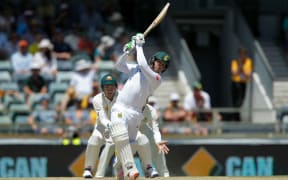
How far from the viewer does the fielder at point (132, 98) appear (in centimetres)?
1144

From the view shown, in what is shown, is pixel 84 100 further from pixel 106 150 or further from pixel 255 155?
pixel 106 150

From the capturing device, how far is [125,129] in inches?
453

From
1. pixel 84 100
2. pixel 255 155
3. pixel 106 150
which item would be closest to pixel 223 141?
pixel 255 155

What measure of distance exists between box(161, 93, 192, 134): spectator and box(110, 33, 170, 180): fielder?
564 cm

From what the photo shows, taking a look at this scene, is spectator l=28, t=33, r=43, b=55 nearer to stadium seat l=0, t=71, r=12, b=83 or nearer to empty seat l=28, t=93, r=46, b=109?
stadium seat l=0, t=71, r=12, b=83

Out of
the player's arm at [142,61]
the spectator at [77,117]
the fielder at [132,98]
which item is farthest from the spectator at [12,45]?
the player's arm at [142,61]

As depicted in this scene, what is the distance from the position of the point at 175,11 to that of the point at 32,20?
4.45 m

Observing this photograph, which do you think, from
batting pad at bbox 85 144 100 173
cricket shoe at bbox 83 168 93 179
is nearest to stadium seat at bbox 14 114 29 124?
batting pad at bbox 85 144 100 173

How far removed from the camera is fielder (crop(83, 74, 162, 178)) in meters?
12.5

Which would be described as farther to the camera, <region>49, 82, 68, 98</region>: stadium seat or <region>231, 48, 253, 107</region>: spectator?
<region>231, 48, 253, 107</region>: spectator

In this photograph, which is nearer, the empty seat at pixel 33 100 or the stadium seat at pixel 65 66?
the empty seat at pixel 33 100

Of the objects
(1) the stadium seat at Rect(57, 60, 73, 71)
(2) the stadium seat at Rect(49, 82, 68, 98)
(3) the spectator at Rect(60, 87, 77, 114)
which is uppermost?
(1) the stadium seat at Rect(57, 60, 73, 71)

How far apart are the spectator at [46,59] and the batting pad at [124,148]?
24.4 ft

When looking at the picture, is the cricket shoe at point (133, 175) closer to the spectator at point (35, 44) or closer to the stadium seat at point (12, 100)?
the stadium seat at point (12, 100)
